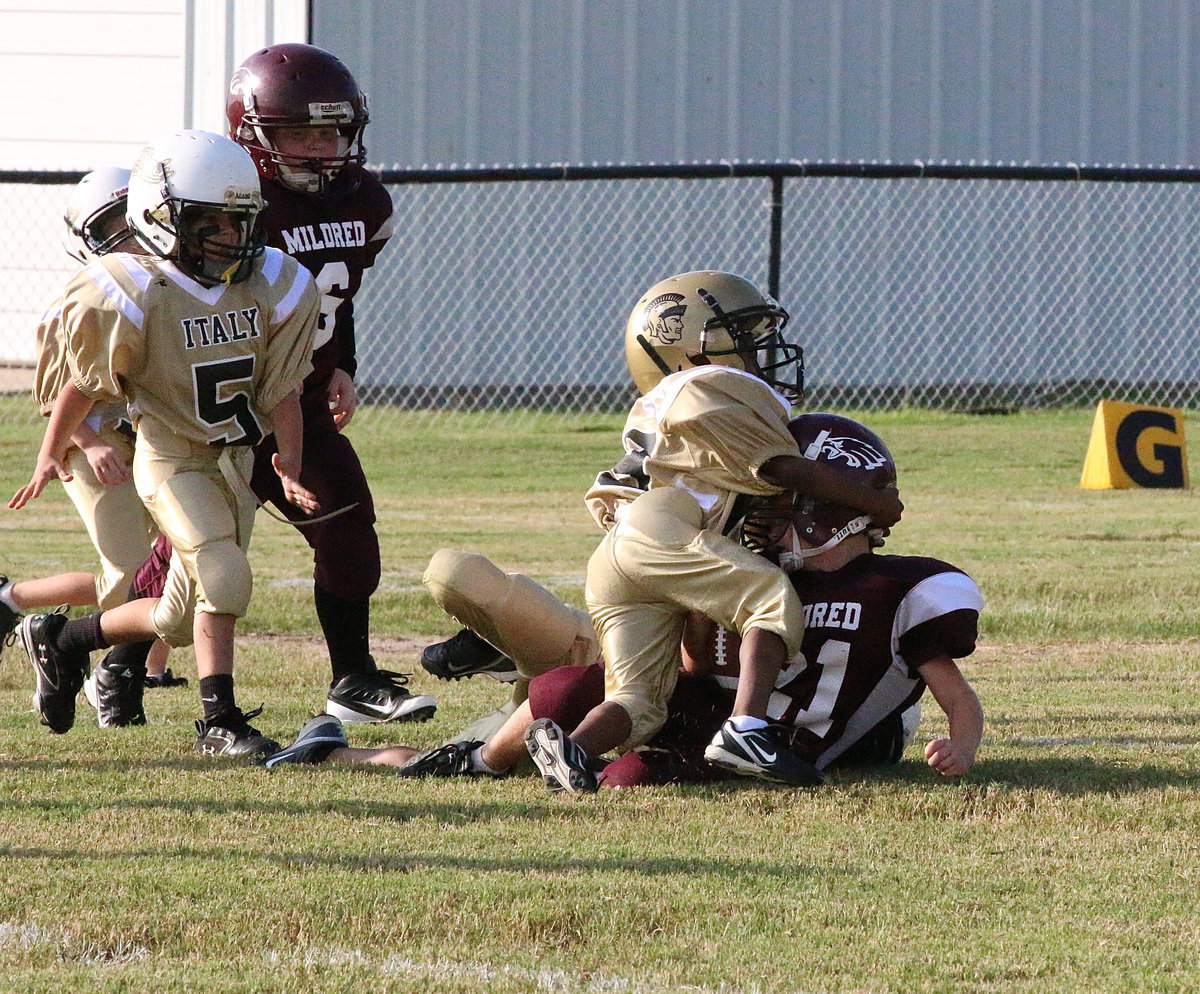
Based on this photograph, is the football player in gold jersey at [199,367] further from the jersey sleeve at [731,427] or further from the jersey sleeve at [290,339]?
the jersey sleeve at [731,427]

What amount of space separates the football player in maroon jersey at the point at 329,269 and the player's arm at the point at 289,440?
0.86ft

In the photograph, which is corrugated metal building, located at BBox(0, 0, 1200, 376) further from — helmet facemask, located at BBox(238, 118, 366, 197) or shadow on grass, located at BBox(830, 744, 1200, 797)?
shadow on grass, located at BBox(830, 744, 1200, 797)

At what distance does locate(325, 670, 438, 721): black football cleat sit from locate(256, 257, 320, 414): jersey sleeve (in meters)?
0.92

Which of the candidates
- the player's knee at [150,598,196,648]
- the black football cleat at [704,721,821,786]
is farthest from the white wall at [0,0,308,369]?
the black football cleat at [704,721,821,786]

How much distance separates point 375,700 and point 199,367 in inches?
46.0

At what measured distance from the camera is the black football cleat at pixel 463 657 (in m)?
5.12

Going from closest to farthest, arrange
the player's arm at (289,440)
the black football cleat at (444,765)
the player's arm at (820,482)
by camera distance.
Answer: the player's arm at (820,482), the black football cleat at (444,765), the player's arm at (289,440)

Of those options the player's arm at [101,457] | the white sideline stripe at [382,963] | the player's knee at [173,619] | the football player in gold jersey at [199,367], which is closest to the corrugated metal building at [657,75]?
the player's arm at [101,457]

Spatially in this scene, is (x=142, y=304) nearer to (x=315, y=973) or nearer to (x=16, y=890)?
(x=16, y=890)

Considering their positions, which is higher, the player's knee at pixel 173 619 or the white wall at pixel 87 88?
the white wall at pixel 87 88

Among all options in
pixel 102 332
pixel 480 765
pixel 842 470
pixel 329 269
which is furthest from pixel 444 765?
pixel 329 269

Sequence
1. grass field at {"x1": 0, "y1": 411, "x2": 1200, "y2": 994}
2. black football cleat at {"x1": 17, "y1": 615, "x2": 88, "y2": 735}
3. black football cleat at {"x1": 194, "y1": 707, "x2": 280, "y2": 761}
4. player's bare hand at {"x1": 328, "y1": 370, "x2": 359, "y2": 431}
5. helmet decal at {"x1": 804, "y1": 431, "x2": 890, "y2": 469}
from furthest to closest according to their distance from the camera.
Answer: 1. player's bare hand at {"x1": 328, "y1": 370, "x2": 359, "y2": 431}
2. black football cleat at {"x1": 17, "y1": 615, "x2": 88, "y2": 735}
3. black football cleat at {"x1": 194, "y1": 707, "x2": 280, "y2": 761}
4. helmet decal at {"x1": 804, "y1": 431, "x2": 890, "y2": 469}
5. grass field at {"x1": 0, "y1": 411, "x2": 1200, "y2": 994}

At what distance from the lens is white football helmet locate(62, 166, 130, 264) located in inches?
235

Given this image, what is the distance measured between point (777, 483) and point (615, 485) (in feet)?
1.84
